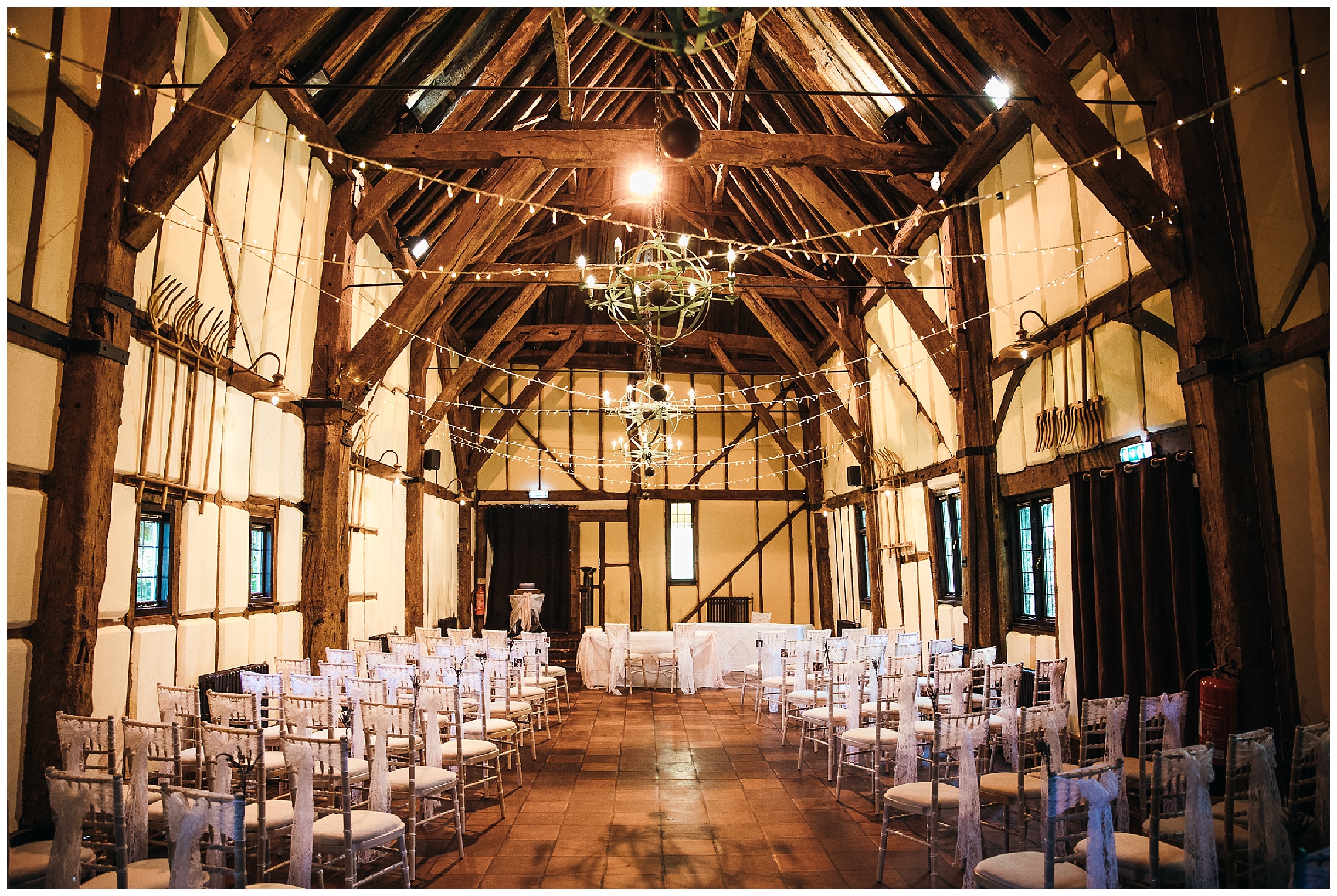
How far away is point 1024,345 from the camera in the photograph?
681cm

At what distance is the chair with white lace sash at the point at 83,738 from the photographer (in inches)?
144

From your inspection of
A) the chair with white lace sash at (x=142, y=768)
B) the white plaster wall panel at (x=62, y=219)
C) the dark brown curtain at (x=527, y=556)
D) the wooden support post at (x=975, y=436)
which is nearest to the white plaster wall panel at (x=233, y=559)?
the white plaster wall panel at (x=62, y=219)

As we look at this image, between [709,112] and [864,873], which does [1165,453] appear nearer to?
[864,873]

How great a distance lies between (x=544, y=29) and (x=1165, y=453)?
6.50 m

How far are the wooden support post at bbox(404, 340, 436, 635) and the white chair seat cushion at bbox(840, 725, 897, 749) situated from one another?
793cm

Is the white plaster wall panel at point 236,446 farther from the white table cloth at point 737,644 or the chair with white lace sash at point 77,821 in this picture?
the white table cloth at point 737,644

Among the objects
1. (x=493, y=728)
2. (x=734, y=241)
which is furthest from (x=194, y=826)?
(x=734, y=241)

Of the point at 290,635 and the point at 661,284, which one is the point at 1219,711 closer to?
the point at 661,284

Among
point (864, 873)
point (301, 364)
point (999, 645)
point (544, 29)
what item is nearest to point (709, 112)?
point (544, 29)

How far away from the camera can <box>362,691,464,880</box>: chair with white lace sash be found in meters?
4.00

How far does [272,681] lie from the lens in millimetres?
5363

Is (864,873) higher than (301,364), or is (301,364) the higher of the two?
(301,364)

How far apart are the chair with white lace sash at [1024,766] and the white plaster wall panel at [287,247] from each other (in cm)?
648

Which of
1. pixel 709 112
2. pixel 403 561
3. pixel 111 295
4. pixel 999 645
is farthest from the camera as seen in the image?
pixel 403 561
